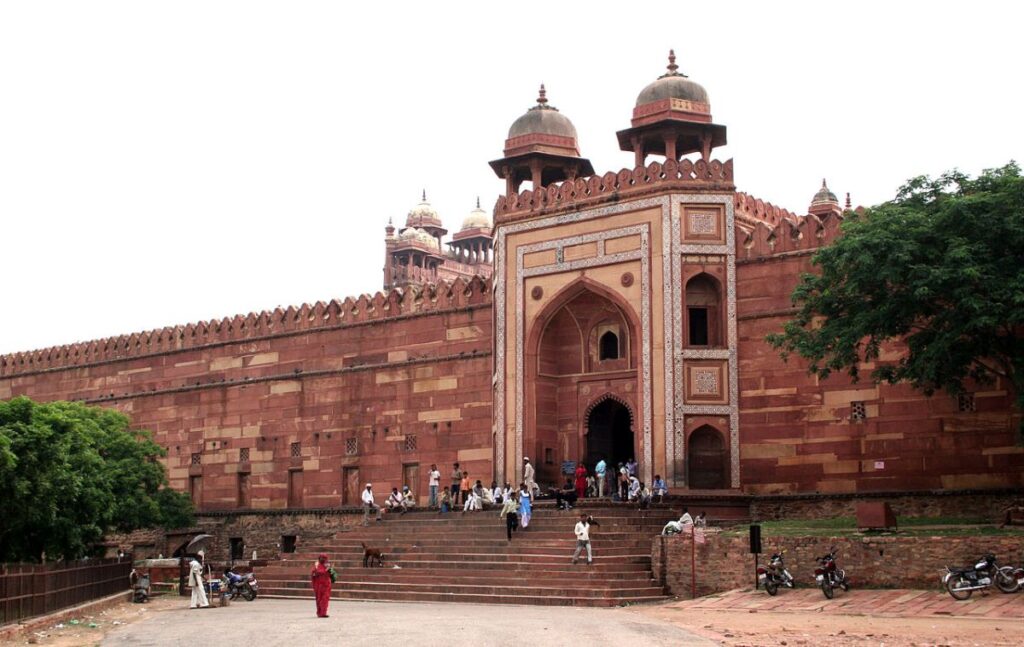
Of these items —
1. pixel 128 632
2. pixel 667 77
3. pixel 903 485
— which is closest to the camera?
pixel 128 632

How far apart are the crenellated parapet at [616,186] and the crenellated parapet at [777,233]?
0.67 m

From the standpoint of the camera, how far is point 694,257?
933 inches

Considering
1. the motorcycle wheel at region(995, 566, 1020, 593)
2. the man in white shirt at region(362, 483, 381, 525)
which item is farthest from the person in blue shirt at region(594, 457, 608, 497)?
the motorcycle wheel at region(995, 566, 1020, 593)

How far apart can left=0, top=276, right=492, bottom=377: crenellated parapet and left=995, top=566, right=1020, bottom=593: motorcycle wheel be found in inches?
524

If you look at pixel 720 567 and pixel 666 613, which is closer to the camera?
pixel 666 613

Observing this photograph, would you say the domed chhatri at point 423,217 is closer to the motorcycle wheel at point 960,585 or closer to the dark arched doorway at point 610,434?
the dark arched doorway at point 610,434

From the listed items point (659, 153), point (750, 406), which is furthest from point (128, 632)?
point (659, 153)

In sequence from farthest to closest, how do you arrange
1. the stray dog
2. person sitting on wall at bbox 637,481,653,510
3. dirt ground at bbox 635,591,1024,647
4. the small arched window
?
the small arched window → person sitting on wall at bbox 637,481,653,510 → the stray dog → dirt ground at bbox 635,591,1024,647

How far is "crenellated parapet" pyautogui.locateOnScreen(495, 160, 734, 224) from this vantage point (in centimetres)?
2395

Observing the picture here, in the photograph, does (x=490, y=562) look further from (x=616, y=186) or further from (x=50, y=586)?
(x=616, y=186)

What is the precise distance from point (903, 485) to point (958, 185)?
206 inches

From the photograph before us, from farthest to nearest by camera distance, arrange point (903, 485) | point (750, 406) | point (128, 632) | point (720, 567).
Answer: point (750, 406) < point (903, 485) < point (720, 567) < point (128, 632)

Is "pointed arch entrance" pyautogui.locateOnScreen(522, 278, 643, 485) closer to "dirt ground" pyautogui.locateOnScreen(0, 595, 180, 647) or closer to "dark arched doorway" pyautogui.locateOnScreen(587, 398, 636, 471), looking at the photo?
"dark arched doorway" pyautogui.locateOnScreen(587, 398, 636, 471)

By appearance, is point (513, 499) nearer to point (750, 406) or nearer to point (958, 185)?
point (750, 406)
